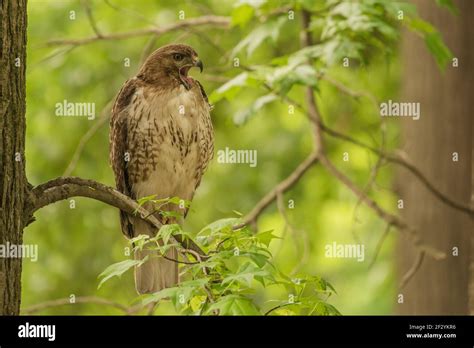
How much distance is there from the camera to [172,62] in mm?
4051

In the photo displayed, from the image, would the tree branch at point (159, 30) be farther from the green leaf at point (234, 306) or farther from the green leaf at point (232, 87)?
the green leaf at point (234, 306)

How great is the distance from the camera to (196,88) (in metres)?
4.09

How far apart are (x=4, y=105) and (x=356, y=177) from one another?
609 cm

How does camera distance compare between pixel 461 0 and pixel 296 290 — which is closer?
pixel 296 290

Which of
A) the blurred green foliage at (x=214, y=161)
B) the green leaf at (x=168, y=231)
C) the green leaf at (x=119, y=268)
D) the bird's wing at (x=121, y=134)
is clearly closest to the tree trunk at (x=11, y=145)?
the green leaf at (x=119, y=268)

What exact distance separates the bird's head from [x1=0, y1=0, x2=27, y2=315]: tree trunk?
1.37 meters

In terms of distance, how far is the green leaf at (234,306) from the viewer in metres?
2.38

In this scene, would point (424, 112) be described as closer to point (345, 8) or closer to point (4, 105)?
point (345, 8)

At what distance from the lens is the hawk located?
4000mm

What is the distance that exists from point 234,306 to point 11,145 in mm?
765

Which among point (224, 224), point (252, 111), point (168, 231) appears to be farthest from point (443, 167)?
point (168, 231)

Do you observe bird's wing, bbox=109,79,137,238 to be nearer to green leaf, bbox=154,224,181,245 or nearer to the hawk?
the hawk

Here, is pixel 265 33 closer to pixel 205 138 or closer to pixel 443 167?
pixel 205 138
